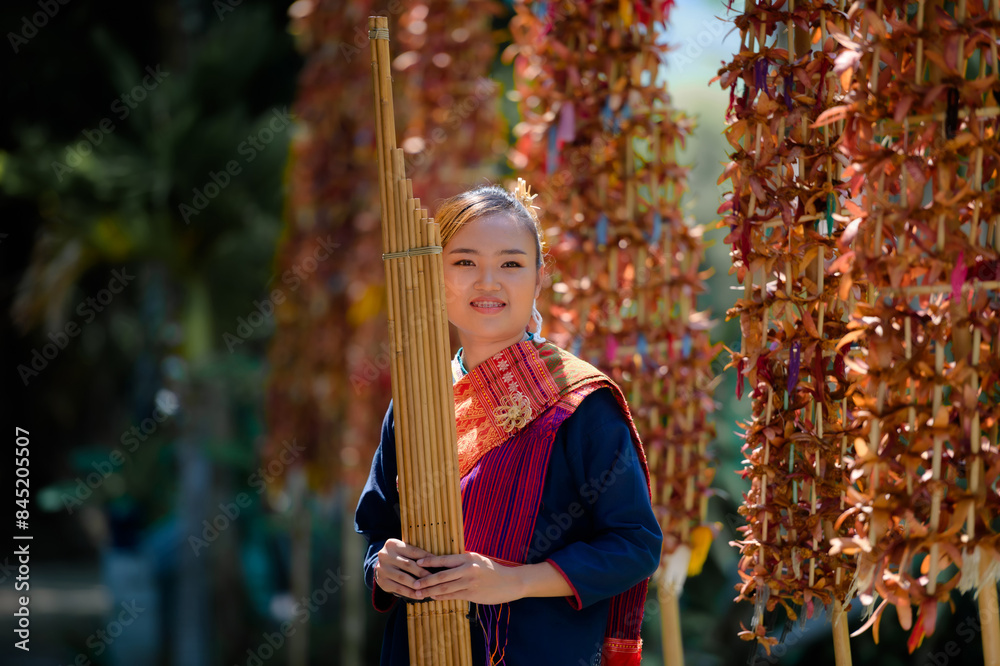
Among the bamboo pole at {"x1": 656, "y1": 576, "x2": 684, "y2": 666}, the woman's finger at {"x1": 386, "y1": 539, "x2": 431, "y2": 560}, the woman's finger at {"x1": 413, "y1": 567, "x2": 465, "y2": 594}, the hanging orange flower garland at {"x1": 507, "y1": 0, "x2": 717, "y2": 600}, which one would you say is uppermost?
the hanging orange flower garland at {"x1": 507, "y1": 0, "x2": 717, "y2": 600}

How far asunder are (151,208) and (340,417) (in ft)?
7.74

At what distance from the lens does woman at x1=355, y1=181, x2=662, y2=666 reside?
4.64 feet

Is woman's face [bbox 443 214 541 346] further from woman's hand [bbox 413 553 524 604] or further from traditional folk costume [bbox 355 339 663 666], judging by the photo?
woman's hand [bbox 413 553 524 604]

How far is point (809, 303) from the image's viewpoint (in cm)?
156

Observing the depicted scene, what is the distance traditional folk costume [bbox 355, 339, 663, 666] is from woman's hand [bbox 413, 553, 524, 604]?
0.08 metres

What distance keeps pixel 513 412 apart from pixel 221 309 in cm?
480

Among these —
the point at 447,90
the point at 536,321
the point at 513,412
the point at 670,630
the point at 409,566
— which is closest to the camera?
the point at 409,566

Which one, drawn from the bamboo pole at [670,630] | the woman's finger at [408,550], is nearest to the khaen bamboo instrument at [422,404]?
the woman's finger at [408,550]

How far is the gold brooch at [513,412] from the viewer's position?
1527 mm

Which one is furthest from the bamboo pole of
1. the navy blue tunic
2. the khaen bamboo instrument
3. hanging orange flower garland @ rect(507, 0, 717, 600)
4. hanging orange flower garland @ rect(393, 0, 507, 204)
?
hanging orange flower garland @ rect(393, 0, 507, 204)

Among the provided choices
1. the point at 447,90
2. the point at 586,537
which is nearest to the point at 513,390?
the point at 586,537

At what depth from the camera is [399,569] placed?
145cm

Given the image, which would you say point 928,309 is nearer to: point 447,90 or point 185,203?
point 447,90

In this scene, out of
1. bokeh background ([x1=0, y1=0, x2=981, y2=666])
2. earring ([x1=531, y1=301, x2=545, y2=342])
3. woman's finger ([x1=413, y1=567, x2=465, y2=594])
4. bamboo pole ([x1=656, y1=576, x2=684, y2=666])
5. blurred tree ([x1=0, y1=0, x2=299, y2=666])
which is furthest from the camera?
blurred tree ([x1=0, y1=0, x2=299, y2=666])
